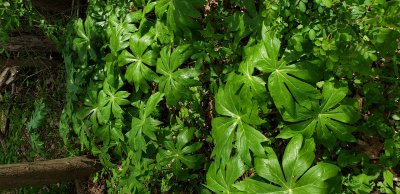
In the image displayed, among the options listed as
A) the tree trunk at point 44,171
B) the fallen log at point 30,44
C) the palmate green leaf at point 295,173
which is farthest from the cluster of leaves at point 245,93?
the fallen log at point 30,44

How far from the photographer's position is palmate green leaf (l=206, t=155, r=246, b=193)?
2336 millimetres

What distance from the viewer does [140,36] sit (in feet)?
9.58

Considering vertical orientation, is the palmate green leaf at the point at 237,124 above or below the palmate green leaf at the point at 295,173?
above

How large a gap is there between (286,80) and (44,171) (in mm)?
2033

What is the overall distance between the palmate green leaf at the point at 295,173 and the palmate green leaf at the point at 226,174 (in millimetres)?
116

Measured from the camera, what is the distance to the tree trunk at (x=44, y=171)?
2795 millimetres

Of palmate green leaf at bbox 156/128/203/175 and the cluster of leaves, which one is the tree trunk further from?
palmate green leaf at bbox 156/128/203/175

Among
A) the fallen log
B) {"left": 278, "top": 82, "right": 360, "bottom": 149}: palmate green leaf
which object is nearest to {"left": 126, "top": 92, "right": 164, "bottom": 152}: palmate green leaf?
{"left": 278, "top": 82, "right": 360, "bottom": 149}: palmate green leaf

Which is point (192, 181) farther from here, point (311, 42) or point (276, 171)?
point (311, 42)

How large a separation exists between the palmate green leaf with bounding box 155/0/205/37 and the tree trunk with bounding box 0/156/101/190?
146 cm

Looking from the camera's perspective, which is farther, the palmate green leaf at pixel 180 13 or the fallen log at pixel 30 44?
the fallen log at pixel 30 44

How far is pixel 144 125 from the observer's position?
114 inches

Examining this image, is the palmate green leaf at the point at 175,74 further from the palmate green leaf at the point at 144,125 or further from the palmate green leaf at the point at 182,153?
the palmate green leaf at the point at 182,153

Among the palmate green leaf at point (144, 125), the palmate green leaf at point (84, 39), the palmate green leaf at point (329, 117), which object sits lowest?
the palmate green leaf at point (144, 125)
